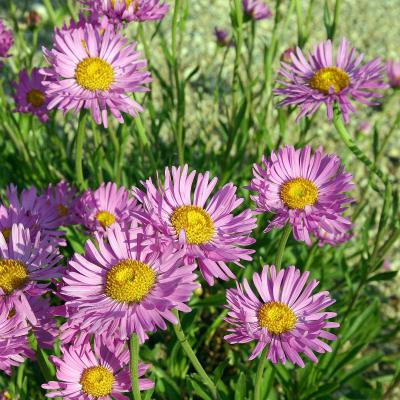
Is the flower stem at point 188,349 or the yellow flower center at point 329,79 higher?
the yellow flower center at point 329,79

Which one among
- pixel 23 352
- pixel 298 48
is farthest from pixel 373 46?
pixel 23 352

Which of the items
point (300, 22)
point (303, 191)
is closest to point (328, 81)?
point (300, 22)

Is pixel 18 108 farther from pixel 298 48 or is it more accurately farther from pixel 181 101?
pixel 298 48

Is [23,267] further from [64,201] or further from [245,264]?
[245,264]

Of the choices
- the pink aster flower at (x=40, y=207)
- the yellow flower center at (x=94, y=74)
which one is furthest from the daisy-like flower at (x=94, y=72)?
the pink aster flower at (x=40, y=207)

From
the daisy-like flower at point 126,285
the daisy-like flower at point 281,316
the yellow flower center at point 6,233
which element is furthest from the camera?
the yellow flower center at point 6,233

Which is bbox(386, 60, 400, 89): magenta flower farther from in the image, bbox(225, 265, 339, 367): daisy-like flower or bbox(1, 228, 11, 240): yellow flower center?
bbox(1, 228, 11, 240): yellow flower center

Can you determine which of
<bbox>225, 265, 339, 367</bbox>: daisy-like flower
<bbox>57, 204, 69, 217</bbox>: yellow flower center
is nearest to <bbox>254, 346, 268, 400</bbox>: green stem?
<bbox>225, 265, 339, 367</bbox>: daisy-like flower

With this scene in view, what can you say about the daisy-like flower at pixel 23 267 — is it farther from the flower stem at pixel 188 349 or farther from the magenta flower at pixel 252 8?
the magenta flower at pixel 252 8
